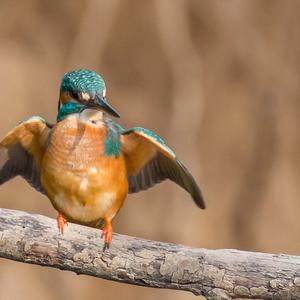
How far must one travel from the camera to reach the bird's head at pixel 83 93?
270 centimetres

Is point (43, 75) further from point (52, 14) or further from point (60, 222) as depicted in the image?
point (60, 222)

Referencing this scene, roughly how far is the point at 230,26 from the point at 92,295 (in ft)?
4.08

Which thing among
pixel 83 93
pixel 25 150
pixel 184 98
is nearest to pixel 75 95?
pixel 83 93

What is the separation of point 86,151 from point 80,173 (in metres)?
0.06

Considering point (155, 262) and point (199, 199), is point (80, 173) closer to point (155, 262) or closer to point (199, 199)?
point (199, 199)

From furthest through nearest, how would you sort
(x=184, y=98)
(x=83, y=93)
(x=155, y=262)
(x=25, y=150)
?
1. (x=184, y=98)
2. (x=25, y=150)
3. (x=83, y=93)
4. (x=155, y=262)

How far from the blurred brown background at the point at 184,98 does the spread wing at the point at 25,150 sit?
1.50m

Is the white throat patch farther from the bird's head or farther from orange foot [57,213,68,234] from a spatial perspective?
orange foot [57,213,68,234]

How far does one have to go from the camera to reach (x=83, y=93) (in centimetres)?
272

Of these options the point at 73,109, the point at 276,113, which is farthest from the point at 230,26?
the point at 73,109

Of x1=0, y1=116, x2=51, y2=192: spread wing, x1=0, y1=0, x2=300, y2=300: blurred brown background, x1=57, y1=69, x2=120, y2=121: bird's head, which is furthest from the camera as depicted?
x1=0, y1=0, x2=300, y2=300: blurred brown background

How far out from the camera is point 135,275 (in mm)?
2445

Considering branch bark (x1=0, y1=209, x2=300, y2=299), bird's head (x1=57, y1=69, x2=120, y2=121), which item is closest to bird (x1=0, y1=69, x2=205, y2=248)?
bird's head (x1=57, y1=69, x2=120, y2=121)

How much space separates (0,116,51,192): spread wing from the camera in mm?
2811
